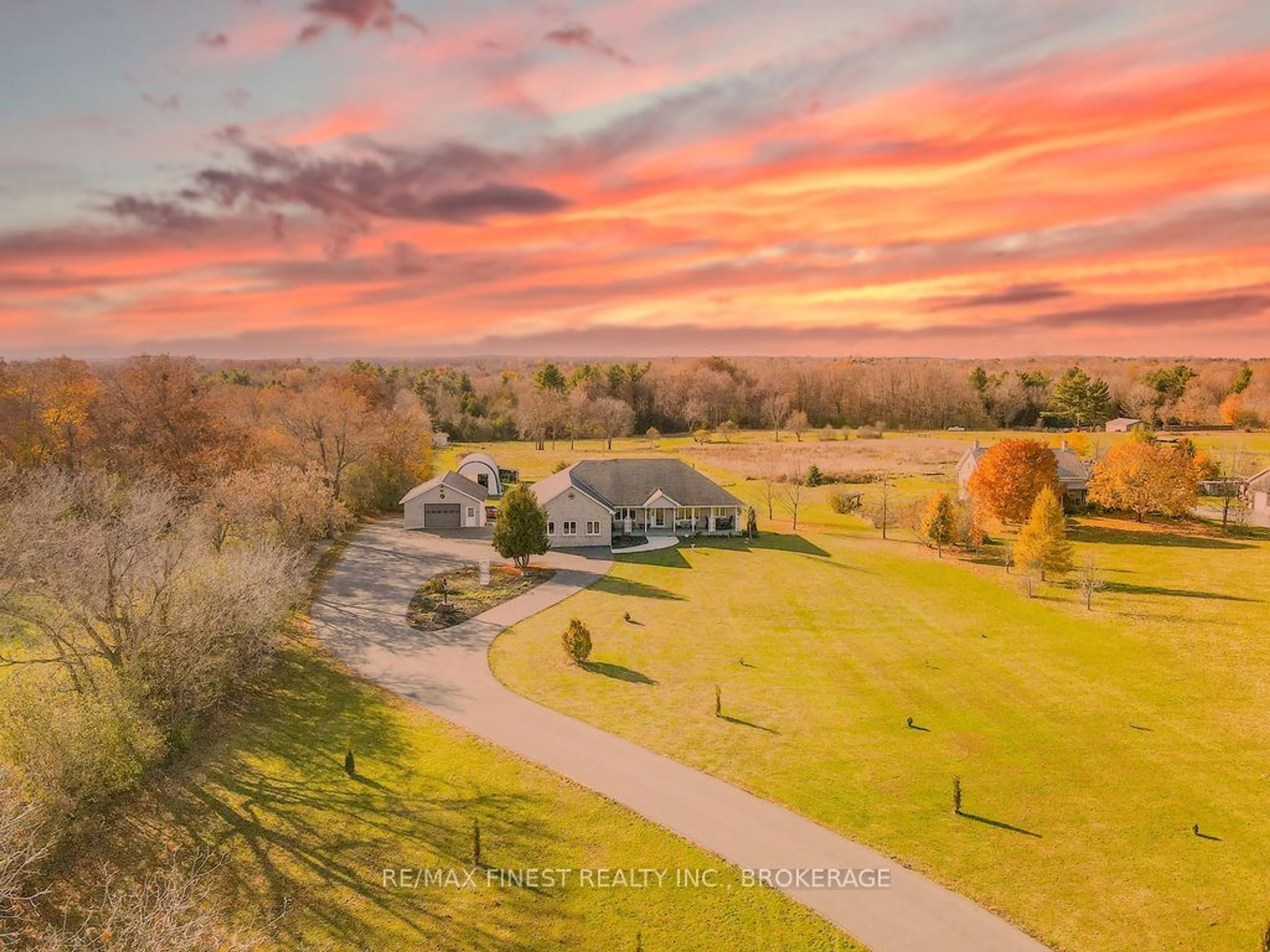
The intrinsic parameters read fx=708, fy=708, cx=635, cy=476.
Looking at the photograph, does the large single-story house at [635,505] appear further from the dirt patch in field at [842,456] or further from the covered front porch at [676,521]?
the dirt patch in field at [842,456]

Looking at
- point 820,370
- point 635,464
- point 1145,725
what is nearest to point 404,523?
point 635,464

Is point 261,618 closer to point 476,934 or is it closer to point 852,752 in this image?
point 476,934

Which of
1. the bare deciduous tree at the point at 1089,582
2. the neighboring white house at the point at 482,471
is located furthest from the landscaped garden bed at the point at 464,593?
the bare deciduous tree at the point at 1089,582

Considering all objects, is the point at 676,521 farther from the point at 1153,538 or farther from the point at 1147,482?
the point at 1147,482

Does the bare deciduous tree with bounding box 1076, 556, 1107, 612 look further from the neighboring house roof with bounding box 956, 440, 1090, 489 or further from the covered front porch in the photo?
the covered front porch

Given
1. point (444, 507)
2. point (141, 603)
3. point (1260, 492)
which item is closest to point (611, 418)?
point (444, 507)
